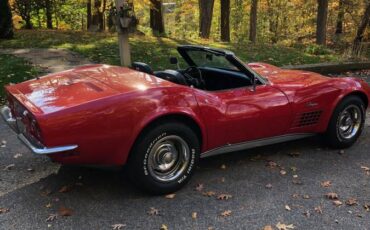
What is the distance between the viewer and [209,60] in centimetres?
492

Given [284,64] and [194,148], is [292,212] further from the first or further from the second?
[284,64]

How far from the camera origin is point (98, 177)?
4402 millimetres

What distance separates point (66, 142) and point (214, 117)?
1450 millimetres

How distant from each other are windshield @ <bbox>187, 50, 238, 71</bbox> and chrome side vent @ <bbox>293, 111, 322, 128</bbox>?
0.92 metres

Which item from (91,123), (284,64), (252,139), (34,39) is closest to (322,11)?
(284,64)

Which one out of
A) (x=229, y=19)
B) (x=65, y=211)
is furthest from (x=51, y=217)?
(x=229, y=19)

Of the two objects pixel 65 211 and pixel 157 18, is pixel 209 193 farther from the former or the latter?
pixel 157 18

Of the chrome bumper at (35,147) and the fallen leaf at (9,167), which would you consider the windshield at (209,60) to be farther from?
the fallen leaf at (9,167)

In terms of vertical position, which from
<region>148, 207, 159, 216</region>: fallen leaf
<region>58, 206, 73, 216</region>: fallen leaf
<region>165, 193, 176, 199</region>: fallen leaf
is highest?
<region>58, 206, 73, 216</region>: fallen leaf

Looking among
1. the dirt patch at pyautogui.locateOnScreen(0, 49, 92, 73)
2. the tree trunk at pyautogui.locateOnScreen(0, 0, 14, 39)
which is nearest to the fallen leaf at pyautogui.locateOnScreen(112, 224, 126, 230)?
the dirt patch at pyautogui.locateOnScreen(0, 49, 92, 73)

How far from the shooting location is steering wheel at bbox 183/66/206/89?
4758mm

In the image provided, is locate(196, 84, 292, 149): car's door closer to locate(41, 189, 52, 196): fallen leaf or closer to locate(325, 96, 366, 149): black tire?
locate(325, 96, 366, 149): black tire

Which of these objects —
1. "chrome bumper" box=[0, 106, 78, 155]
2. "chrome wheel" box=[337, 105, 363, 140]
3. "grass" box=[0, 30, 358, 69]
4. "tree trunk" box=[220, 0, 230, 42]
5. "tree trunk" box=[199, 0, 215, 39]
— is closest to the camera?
"chrome bumper" box=[0, 106, 78, 155]

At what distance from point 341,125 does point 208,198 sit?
222 centimetres
